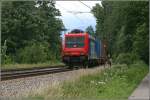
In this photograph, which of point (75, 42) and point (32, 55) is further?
point (32, 55)

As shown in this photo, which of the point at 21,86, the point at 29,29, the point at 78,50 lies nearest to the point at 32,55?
the point at 29,29

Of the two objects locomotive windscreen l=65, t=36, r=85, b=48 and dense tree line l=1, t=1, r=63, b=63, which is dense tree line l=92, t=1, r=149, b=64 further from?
dense tree line l=1, t=1, r=63, b=63

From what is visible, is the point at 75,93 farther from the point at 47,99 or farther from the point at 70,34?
the point at 70,34

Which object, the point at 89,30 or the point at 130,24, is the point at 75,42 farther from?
the point at 130,24

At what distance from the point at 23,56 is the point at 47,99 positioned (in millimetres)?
41924

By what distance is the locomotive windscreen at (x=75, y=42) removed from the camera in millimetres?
38531

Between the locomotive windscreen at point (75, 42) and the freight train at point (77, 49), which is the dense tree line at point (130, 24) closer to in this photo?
the freight train at point (77, 49)

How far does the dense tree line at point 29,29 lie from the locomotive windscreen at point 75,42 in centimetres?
1548

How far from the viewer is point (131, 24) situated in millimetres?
27453

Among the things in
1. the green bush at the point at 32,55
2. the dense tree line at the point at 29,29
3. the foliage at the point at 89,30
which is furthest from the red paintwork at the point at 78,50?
the dense tree line at the point at 29,29

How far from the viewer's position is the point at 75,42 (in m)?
38.8

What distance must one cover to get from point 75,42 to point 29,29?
83.2 feet

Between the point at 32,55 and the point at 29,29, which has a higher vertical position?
the point at 29,29

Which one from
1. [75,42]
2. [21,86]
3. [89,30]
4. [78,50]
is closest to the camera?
[21,86]
